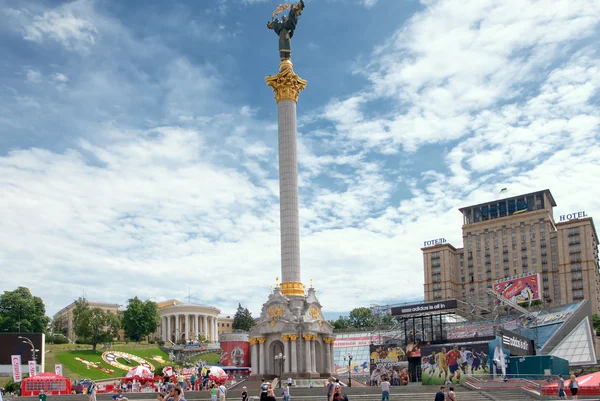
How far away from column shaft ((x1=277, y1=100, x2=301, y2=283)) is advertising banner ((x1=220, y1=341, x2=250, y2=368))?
31.6 meters

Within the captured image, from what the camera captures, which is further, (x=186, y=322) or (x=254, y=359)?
(x=186, y=322)

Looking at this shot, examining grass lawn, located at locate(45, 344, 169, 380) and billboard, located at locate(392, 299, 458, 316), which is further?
grass lawn, located at locate(45, 344, 169, 380)

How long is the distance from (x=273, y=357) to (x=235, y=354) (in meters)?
31.1

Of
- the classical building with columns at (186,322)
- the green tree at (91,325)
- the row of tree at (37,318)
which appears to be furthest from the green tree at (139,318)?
the classical building with columns at (186,322)

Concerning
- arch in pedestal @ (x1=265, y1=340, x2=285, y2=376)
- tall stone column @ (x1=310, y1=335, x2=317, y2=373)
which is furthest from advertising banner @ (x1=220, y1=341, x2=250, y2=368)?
tall stone column @ (x1=310, y1=335, x2=317, y2=373)

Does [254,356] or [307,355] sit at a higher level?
[307,355]

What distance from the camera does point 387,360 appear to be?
76.5 meters

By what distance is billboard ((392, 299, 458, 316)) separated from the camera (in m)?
68.0

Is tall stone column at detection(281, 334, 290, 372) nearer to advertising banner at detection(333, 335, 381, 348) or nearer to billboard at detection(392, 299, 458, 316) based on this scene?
billboard at detection(392, 299, 458, 316)

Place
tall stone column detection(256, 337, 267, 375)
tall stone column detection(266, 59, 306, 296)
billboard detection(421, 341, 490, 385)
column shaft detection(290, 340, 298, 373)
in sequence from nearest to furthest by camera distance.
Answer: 1. column shaft detection(290, 340, 298, 373)
2. tall stone column detection(256, 337, 267, 375)
3. billboard detection(421, 341, 490, 385)
4. tall stone column detection(266, 59, 306, 296)

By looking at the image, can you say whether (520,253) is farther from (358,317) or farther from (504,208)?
(358,317)

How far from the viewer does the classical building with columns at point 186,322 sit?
Answer: 146875 millimetres

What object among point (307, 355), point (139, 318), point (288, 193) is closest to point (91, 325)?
point (139, 318)

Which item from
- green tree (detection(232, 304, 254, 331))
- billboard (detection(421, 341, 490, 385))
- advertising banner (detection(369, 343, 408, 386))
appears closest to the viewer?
billboard (detection(421, 341, 490, 385))
